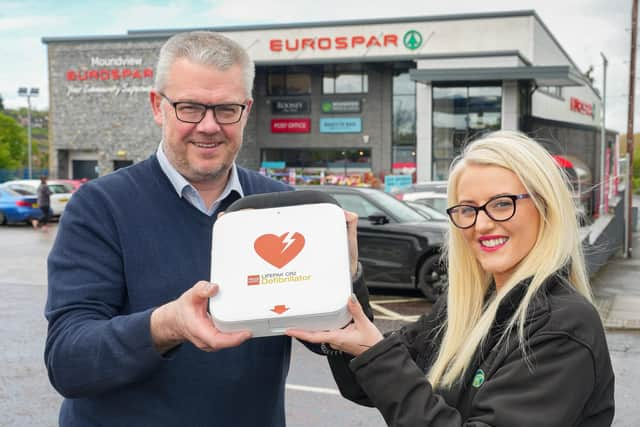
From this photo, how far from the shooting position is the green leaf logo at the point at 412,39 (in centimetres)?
3503

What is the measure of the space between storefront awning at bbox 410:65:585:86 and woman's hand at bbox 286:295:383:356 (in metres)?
29.3

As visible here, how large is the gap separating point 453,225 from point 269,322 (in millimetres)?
797

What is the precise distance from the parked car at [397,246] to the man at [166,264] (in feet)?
25.5

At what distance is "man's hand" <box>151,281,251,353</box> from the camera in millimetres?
1562

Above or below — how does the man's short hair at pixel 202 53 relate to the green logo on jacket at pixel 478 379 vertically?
above

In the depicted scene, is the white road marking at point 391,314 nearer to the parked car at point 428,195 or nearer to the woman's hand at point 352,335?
the parked car at point 428,195

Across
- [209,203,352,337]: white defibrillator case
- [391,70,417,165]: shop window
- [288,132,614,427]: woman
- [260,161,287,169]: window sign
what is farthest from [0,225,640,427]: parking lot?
[260,161,287,169]: window sign

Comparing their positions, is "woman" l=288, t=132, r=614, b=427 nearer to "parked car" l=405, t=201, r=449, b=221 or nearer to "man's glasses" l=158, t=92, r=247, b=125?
"man's glasses" l=158, t=92, r=247, b=125

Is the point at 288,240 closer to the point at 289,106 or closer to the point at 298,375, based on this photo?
the point at 298,375

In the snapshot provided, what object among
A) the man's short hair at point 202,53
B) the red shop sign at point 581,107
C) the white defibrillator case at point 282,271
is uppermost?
the red shop sign at point 581,107

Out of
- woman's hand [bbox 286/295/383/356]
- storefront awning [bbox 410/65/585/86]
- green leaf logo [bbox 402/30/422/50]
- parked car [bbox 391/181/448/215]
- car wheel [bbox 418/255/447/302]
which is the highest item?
green leaf logo [bbox 402/30/422/50]

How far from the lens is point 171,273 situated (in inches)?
78.8

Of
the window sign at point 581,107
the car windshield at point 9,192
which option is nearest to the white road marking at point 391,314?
the car windshield at point 9,192

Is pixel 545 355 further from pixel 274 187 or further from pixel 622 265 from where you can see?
pixel 622 265
